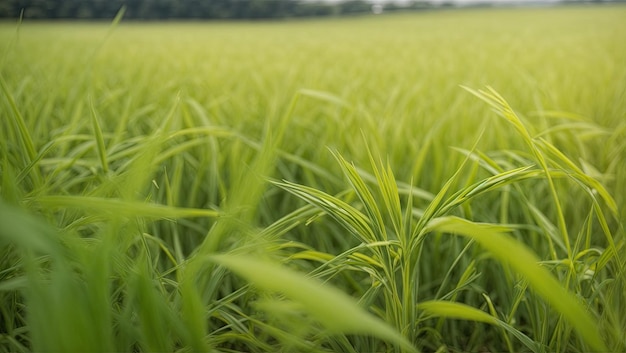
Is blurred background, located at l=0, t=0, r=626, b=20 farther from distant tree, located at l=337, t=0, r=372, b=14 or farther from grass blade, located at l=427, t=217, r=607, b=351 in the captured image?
grass blade, located at l=427, t=217, r=607, b=351

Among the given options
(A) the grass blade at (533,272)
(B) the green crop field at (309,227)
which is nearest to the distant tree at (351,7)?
(B) the green crop field at (309,227)

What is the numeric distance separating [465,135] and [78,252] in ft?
2.80

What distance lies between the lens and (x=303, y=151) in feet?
3.05

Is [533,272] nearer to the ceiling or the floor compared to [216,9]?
nearer to the ceiling

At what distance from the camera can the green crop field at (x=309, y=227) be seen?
292mm

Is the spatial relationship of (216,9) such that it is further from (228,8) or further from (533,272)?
(533,272)

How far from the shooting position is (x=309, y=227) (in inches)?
30.4

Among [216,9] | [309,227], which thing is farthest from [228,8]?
[309,227]

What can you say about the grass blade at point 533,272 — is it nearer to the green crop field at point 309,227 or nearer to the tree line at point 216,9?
the green crop field at point 309,227

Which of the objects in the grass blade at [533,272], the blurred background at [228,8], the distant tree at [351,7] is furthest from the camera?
the distant tree at [351,7]

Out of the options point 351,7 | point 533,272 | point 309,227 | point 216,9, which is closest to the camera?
point 533,272

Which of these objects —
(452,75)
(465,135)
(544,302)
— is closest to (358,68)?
(452,75)

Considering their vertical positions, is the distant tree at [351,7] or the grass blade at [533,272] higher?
the grass blade at [533,272]

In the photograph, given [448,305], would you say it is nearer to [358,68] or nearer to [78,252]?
[78,252]
